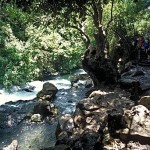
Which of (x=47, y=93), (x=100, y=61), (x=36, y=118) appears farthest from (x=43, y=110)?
(x=47, y=93)

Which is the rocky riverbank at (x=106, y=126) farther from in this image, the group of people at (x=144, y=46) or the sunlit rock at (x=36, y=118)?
the group of people at (x=144, y=46)

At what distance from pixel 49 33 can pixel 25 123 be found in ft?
42.2

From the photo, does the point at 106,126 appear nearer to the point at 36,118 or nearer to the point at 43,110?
the point at 36,118

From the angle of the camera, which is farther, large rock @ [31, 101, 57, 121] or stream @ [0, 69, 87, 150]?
large rock @ [31, 101, 57, 121]

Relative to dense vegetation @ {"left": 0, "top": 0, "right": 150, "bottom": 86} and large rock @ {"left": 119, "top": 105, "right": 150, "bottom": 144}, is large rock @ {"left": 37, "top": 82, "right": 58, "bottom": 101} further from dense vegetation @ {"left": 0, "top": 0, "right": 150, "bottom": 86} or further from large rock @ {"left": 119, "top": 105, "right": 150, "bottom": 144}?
large rock @ {"left": 119, "top": 105, "right": 150, "bottom": 144}

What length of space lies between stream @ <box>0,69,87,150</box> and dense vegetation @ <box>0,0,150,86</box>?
3121 millimetres

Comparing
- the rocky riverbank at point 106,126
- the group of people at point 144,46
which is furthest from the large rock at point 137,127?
the group of people at point 144,46

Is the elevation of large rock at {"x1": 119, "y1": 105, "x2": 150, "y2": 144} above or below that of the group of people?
below

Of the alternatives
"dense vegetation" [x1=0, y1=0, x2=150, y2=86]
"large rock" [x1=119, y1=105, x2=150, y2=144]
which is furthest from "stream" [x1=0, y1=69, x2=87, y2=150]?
"large rock" [x1=119, y1=105, x2=150, y2=144]

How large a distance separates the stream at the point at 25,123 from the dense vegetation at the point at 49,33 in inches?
123

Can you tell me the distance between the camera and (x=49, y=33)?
110ft

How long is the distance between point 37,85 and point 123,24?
11.5 metres

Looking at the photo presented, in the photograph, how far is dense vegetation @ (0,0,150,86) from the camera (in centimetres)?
2061

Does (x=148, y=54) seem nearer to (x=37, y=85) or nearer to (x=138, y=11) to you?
(x=138, y=11)
